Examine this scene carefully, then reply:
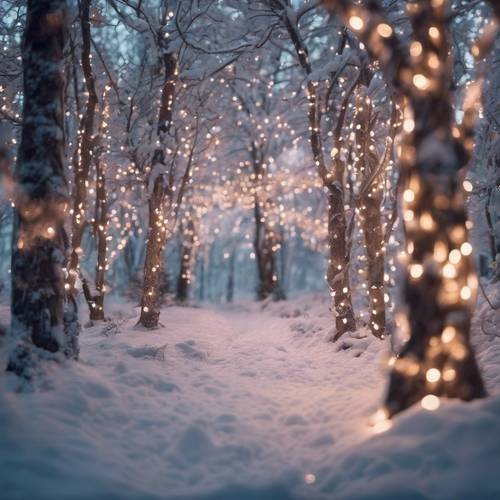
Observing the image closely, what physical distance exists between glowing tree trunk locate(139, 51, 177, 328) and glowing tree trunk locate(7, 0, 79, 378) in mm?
4598

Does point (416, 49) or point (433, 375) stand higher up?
point (416, 49)

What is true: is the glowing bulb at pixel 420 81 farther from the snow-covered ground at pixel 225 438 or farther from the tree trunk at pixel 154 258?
the tree trunk at pixel 154 258

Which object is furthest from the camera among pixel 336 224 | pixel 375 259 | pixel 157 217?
pixel 157 217

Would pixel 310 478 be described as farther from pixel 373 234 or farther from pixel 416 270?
pixel 373 234

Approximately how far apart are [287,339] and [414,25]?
26.1ft

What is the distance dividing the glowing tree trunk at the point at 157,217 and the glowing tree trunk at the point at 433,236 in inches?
263

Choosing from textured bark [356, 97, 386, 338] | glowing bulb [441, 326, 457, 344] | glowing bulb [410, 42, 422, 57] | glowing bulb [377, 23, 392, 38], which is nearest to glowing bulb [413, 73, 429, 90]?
glowing bulb [410, 42, 422, 57]

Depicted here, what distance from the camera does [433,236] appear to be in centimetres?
389

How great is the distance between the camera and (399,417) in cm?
371

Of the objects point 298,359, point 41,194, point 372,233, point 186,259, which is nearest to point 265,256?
point 186,259

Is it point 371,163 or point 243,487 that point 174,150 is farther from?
point 243,487

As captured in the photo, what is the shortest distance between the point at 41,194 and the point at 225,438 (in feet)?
10.8

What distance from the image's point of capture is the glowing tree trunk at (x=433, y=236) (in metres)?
3.82

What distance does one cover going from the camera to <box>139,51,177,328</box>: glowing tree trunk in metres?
9.65
